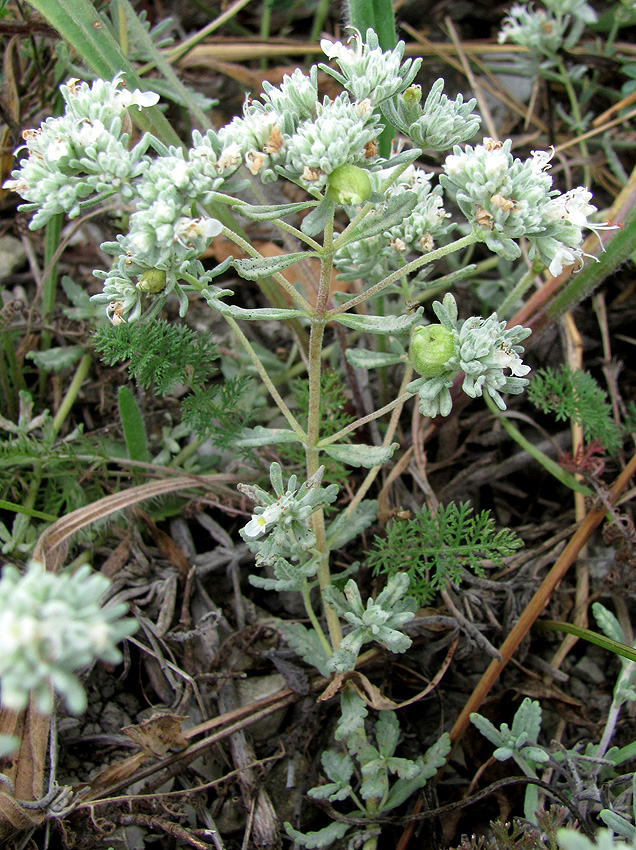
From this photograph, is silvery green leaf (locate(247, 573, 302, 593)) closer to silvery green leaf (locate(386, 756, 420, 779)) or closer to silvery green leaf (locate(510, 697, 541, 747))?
silvery green leaf (locate(386, 756, 420, 779))

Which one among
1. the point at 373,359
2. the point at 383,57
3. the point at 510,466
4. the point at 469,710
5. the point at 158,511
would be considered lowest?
the point at 469,710

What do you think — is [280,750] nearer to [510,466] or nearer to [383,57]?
[510,466]

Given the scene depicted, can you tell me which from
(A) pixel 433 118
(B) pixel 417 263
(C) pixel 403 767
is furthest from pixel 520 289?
(C) pixel 403 767

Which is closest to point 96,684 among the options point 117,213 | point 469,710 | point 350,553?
point 350,553

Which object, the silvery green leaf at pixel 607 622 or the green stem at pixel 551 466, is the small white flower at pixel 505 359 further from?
the silvery green leaf at pixel 607 622

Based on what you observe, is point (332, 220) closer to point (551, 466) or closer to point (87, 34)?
point (87, 34)

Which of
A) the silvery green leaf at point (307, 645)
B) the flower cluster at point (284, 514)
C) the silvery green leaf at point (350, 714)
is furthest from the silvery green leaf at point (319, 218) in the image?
the silvery green leaf at point (350, 714)

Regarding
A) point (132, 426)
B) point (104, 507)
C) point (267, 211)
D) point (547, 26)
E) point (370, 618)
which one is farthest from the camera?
point (547, 26)
